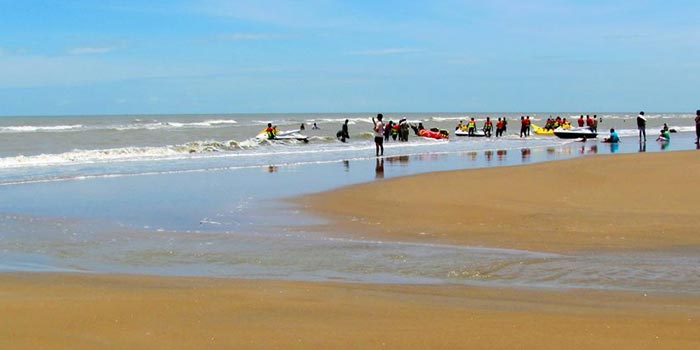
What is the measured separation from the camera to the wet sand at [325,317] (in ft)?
15.7

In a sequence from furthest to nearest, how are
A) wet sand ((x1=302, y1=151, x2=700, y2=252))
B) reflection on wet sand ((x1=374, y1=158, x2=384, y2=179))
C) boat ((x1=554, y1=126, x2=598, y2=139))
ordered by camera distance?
boat ((x1=554, y1=126, x2=598, y2=139)) < reflection on wet sand ((x1=374, y1=158, x2=384, y2=179)) < wet sand ((x1=302, y1=151, x2=700, y2=252))

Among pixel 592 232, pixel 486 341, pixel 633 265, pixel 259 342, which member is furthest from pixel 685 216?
pixel 259 342

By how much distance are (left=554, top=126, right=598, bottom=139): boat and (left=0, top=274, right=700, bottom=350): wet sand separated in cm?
3950

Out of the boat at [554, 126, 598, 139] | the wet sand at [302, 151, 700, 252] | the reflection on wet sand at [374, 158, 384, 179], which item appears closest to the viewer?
the wet sand at [302, 151, 700, 252]

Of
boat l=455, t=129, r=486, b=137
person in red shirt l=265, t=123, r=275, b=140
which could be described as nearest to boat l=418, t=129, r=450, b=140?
boat l=455, t=129, r=486, b=137

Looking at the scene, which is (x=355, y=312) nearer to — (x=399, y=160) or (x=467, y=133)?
(x=399, y=160)

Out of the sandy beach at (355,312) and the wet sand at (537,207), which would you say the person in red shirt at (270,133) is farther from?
the sandy beach at (355,312)

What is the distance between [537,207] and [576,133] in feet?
111

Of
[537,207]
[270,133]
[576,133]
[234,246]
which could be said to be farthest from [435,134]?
[234,246]

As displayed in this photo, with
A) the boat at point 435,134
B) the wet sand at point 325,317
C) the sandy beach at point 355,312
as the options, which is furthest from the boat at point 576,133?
the wet sand at point 325,317

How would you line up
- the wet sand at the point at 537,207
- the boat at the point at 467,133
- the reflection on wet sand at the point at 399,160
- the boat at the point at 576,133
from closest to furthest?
1. the wet sand at the point at 537,207
2. the reflection on wet sand at the point at 399,160
3. the boat at the point at 576,133
4. the boat at the point at 467,133

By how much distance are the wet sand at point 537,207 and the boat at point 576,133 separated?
26.8 m

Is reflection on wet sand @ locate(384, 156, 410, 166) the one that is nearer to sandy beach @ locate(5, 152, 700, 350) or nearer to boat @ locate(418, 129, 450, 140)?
sandy beach @ locate(5, 152, 700, 350)

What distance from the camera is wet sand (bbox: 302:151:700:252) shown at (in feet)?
31.8
